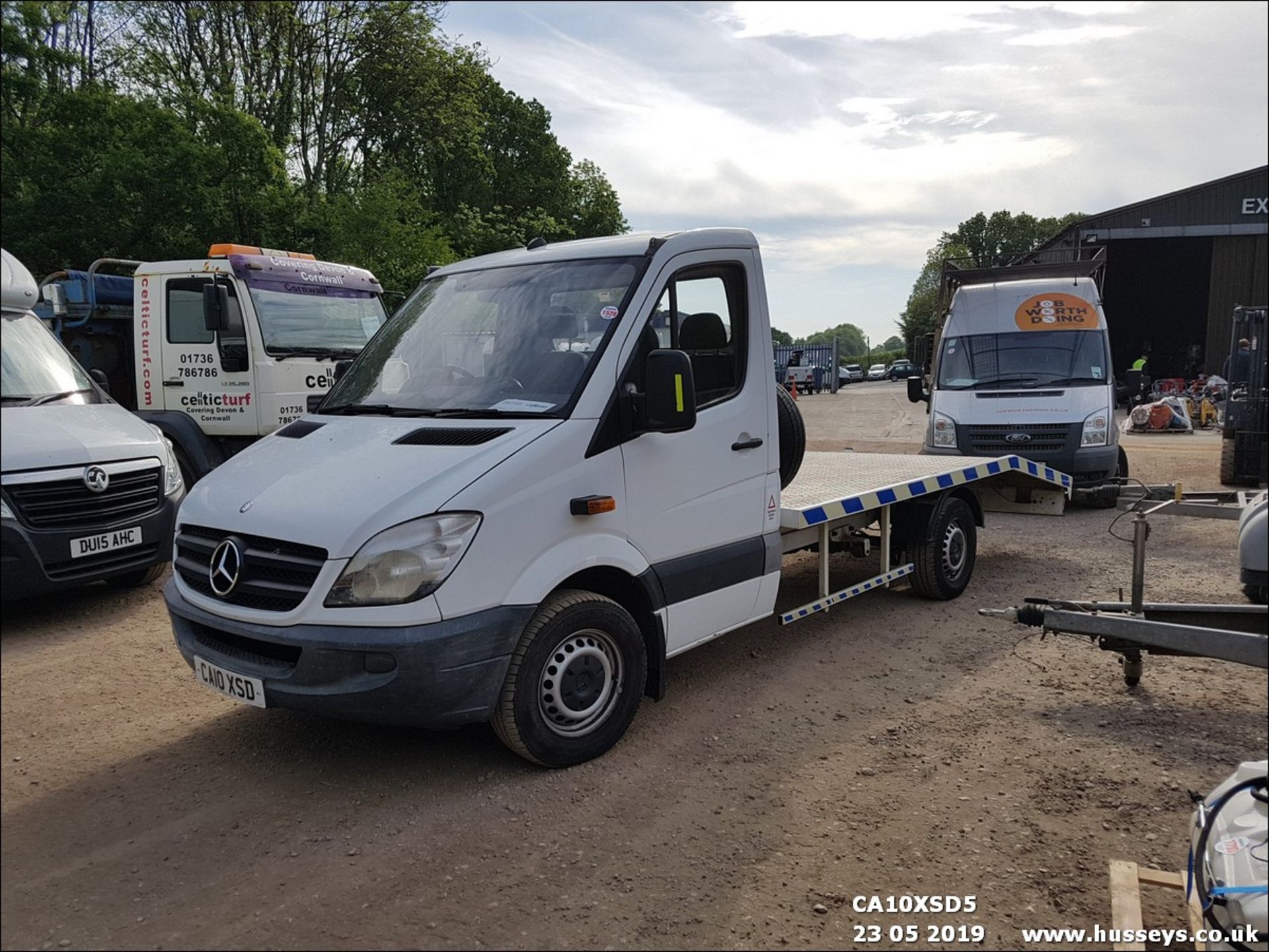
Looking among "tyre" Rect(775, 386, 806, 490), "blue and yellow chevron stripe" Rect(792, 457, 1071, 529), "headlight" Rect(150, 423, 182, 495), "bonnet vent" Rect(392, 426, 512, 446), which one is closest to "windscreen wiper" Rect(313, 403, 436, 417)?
"bonnet vent" Rect(392, 426, 512, 446)

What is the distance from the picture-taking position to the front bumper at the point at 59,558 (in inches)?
51.6

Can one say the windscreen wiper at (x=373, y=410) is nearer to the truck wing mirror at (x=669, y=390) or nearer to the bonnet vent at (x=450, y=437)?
the bonnet vent at (x=450, y=437)

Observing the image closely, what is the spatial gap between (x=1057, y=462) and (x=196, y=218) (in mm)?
8758

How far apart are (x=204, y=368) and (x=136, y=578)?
25.4ft

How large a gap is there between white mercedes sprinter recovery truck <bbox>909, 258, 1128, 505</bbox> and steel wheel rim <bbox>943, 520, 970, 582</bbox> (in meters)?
3.77

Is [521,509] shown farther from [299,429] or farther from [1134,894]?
[1134,894]

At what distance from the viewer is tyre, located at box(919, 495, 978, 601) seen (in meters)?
6.40

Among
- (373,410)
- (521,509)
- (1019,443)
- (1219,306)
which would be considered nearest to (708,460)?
(521,509)

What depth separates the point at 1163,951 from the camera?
2711 millimetres

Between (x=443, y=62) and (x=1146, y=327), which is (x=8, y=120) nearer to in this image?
(x=443, y=62)

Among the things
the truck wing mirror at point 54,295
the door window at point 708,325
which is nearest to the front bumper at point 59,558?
the truck wing mirror at point 54,295

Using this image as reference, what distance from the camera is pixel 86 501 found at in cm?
196

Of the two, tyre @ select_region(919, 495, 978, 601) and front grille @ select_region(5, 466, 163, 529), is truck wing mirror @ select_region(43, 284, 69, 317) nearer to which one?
front grille @ select_region(5, 466, 163, 529)

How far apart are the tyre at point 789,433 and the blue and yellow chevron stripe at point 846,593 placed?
739 millimetres
